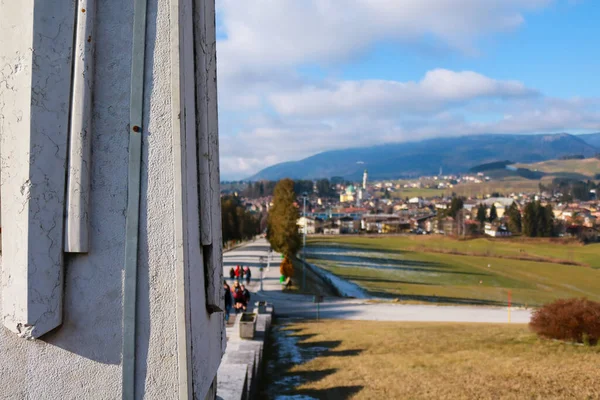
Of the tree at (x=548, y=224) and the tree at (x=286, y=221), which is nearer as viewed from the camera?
the tree at (x=286, y=221)

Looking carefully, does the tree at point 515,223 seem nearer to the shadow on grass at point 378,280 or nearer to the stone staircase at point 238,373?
the shadow on grass at point 378,280

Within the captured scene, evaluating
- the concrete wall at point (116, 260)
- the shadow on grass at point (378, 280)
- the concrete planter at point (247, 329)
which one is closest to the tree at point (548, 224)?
the shadow on grass at point (378, 280)

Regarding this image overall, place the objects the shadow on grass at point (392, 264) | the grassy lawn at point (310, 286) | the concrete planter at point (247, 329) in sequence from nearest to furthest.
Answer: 1. the concrete planter at point (247, 329)
2. the grassy lawn at point (310, 286)
3. the shadow on grass at point (392, 264)

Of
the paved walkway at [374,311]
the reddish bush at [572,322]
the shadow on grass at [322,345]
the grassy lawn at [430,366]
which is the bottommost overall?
the paved walkway at [374,311]

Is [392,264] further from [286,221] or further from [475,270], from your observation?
[286,221]

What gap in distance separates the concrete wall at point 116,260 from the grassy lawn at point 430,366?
625 cm

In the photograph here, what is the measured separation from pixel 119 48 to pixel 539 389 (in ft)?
25.6

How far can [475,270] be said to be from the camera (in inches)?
1713

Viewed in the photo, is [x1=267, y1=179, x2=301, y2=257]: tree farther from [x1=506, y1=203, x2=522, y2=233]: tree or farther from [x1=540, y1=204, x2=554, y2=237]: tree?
[x1=506, y1=203, x2=522, y2=233]: tree

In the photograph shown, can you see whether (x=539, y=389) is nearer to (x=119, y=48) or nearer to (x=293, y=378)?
(x=293, y=378)

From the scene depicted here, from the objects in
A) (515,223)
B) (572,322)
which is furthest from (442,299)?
(515,223)

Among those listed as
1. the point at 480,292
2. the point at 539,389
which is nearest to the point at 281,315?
the point at 539,389

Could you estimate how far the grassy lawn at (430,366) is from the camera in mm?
8156

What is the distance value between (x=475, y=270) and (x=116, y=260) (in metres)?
44.0
